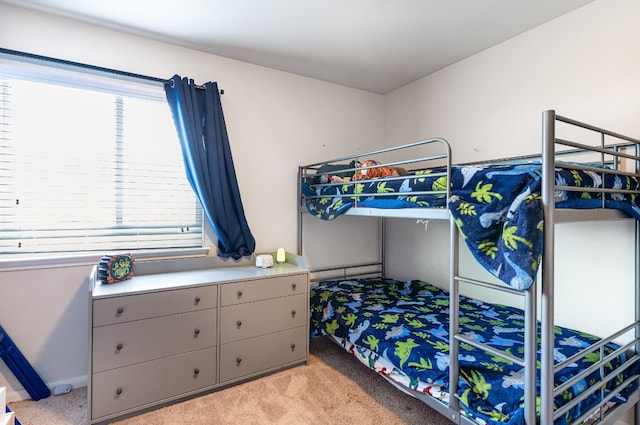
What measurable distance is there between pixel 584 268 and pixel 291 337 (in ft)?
6.65

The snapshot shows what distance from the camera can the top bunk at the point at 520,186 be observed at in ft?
4.24

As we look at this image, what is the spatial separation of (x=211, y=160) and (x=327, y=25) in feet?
4.26

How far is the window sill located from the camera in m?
2.11

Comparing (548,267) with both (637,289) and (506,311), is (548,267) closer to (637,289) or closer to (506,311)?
(637,289)

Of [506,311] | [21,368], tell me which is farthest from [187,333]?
[506,311]

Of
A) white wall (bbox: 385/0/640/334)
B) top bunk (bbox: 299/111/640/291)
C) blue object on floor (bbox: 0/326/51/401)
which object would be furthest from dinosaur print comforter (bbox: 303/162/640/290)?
blue object on floor (bbox: 0/326/51/401)

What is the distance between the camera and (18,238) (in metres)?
2.16

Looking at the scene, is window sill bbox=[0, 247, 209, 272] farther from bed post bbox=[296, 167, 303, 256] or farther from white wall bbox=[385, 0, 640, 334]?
white wall bbox=[385, 0, 640, 334]

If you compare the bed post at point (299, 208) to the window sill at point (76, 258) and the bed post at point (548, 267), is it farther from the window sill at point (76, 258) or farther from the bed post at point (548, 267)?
the bed post at point (548, 267)

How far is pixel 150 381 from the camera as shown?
6.52 ft

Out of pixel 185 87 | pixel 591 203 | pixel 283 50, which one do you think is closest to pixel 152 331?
pixel 185 87

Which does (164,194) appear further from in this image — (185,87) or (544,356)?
(544,356)

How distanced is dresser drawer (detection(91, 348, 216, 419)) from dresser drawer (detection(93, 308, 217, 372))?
1.8 inches

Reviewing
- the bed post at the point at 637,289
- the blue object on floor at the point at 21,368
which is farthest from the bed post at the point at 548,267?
the blue object on floor at the point at 21,368
